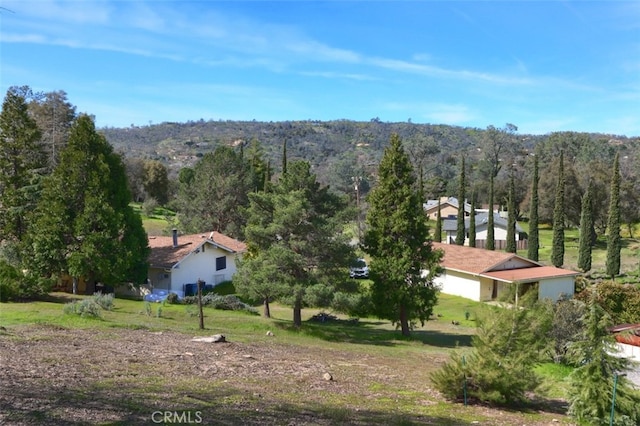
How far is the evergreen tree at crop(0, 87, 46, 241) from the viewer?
119ft

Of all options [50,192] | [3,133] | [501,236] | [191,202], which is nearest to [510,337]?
[50,192]

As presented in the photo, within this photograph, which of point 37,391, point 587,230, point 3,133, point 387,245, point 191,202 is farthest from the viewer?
point 191,202

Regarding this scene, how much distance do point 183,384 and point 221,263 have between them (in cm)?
3082

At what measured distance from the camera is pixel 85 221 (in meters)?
31.2

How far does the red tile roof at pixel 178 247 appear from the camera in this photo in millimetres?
37188

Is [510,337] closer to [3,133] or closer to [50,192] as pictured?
[50,192]

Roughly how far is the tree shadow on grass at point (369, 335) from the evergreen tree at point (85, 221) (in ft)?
37.0

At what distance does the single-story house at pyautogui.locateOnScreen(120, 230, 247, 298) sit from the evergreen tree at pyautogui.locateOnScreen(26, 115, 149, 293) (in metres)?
3.82

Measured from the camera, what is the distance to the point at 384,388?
45.0ft

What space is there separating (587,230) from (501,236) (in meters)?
18.7

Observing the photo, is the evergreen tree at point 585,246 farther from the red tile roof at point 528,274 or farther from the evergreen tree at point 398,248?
the evergreen tree at point 398,248

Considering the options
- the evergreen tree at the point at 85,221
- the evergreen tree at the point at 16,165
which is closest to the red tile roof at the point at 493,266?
the evergreen tree at the point at 85,221

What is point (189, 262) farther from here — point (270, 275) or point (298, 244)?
point (298, 244)

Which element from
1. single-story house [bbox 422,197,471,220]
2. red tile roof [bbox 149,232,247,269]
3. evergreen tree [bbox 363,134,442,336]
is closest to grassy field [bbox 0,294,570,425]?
evergreen tree [bbox 363,134,442,336]
